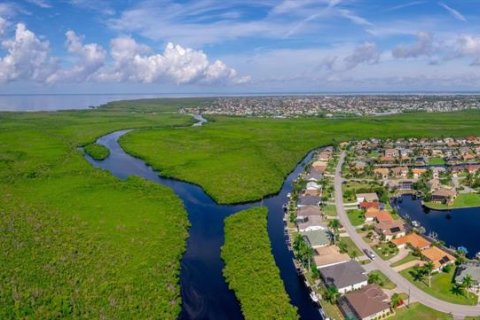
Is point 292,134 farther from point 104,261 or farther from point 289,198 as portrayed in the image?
point 104,261

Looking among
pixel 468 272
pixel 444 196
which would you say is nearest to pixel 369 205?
pixel 444 196

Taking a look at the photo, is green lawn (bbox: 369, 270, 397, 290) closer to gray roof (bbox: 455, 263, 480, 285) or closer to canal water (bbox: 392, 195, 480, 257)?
gray roof (bbox: 455, 263, 480, 285)

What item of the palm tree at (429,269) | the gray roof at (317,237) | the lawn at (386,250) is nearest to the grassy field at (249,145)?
the gray roof at (317,237)

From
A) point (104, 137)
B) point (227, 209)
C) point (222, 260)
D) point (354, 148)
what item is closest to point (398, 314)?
point (222, 260)

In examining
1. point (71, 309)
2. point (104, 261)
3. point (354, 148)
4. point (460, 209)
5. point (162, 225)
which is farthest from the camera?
point (354, 148)

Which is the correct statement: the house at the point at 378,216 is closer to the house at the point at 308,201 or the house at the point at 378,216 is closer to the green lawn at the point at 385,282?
the house at the point at 308,201

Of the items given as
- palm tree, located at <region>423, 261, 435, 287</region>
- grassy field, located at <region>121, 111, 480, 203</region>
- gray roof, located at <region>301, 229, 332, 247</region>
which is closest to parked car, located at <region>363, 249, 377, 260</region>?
gray roof, located at <region>301, 229, 332, 247</region>
